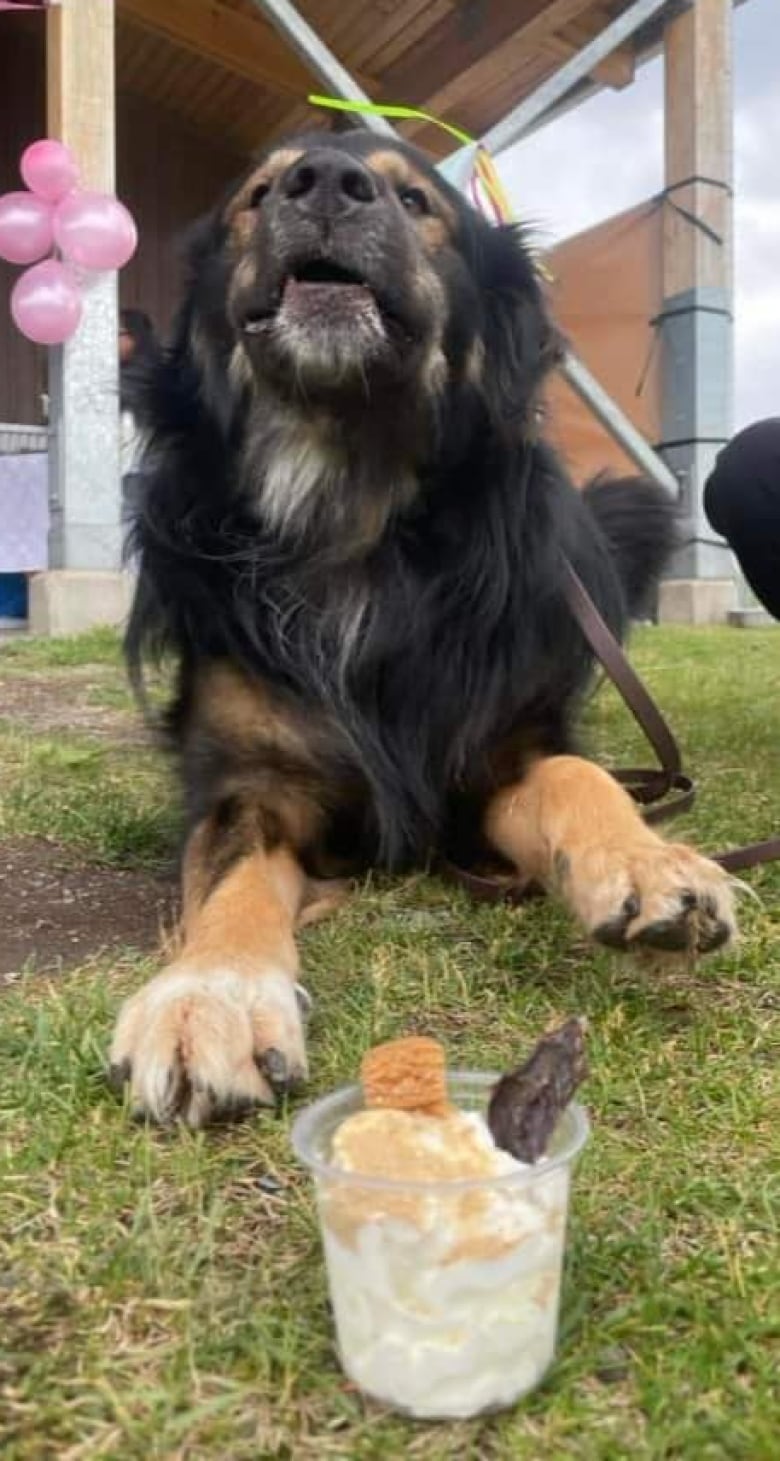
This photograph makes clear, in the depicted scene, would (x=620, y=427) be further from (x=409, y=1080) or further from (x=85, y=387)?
(x=409, y=1080)

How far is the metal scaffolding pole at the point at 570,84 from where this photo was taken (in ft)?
23.8

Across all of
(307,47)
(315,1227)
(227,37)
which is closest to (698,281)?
(307,47)

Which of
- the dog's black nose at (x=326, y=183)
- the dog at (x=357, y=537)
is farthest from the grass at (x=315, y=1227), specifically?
the dog's black nose at (x=326, y=183)

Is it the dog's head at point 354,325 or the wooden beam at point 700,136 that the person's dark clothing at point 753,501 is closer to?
the dog's head at point 354,325

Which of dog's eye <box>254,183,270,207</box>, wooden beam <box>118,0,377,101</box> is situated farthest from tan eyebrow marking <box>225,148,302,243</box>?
wooden beam <box>118,0,377,101</box>

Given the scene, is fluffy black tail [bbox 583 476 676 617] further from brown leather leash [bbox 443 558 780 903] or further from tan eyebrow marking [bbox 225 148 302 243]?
tan eyebrow marking [bbox 225 148 302 243]

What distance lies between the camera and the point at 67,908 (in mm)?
2191

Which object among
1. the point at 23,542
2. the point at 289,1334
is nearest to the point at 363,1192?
the point at 289,1334

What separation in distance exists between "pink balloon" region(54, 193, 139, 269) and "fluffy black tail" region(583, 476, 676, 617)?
11.6 feet

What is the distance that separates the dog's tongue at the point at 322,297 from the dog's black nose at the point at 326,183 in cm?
11

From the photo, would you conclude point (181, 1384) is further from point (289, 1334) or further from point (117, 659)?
point (117, 659)

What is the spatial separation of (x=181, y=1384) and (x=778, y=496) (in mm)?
2420

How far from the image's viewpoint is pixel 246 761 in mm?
2188

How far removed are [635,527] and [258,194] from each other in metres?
1.79
